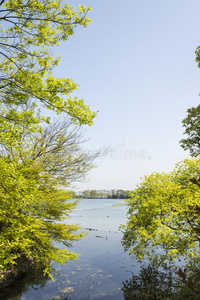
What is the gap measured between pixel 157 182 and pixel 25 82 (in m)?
8.78

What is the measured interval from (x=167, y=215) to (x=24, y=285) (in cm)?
1097

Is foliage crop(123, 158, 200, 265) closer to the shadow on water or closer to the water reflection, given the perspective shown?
the water reflection

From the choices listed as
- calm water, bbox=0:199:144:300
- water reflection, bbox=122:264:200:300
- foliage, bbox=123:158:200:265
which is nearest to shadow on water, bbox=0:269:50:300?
calm water, bbox=0:199:144:300

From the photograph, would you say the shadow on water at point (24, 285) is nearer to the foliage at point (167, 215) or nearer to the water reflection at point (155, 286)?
the water reflection at point (155, 286)

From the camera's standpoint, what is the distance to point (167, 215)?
9898mm

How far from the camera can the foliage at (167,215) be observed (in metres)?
8.36

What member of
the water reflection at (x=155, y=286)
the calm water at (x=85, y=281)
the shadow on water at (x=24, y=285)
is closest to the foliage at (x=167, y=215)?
the water reflection at (x=155, y=286)

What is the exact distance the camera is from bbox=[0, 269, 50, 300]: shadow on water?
447 inches

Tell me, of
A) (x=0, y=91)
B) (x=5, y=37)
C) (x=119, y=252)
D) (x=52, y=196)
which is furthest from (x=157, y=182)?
(x=119, y=252)

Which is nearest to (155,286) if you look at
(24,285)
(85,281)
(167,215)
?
(85,281)

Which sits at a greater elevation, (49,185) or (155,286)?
(49,185)

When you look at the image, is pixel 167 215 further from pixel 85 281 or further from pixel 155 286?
pixel 85 281

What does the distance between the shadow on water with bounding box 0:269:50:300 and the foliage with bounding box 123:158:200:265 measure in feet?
24.6

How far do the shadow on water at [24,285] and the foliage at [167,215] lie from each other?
24.6 ft
